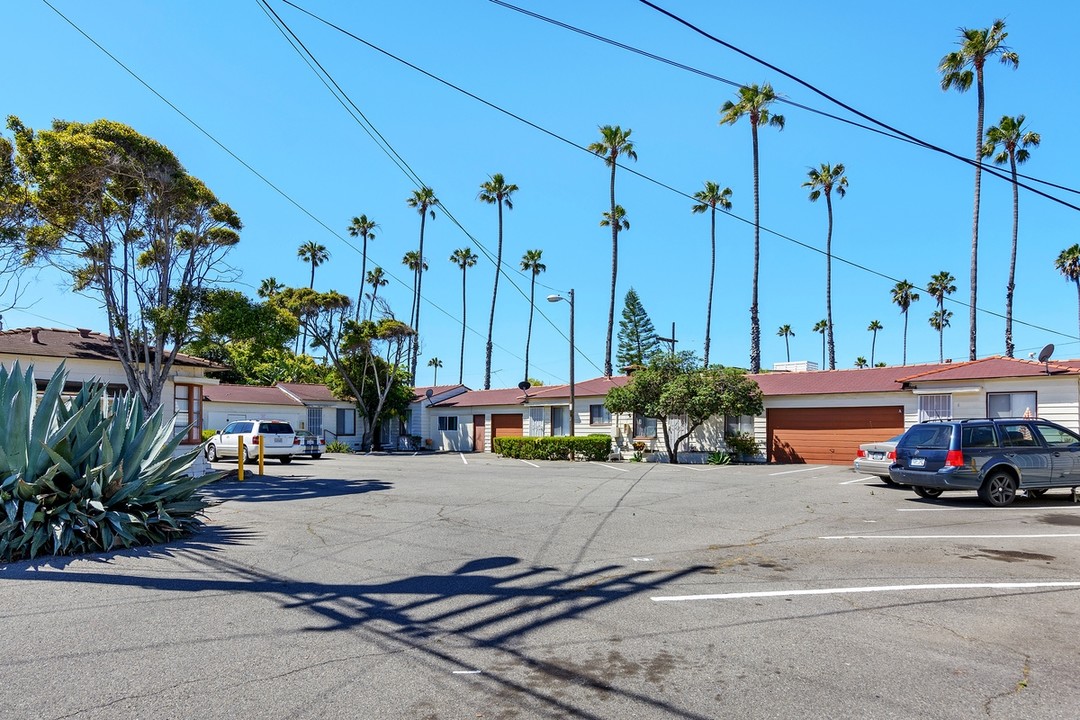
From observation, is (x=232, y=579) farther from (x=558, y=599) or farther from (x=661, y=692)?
(x=661, y=692)

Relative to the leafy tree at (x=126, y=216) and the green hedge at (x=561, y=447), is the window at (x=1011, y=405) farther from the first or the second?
the leafy tree at (x=126, y=216)

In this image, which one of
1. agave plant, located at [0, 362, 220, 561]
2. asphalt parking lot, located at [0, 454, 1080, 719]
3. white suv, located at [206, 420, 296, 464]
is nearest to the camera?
asphalt parking lot, located at [0, 454, 1080, 719]

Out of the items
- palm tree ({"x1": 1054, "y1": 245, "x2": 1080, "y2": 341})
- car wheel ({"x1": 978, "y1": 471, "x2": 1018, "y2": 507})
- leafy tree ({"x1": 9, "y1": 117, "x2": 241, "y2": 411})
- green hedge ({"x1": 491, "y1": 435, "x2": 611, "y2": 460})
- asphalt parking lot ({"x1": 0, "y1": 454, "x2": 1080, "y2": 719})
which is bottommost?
green hedge ({"x1": 491, "y1": 435, "x2": 611, "y2": 460})

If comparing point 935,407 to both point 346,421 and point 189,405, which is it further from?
point 346,421

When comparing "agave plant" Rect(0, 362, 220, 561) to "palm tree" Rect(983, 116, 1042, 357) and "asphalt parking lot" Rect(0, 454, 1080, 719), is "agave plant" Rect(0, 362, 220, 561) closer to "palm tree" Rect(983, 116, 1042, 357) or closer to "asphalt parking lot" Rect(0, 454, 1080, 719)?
"asphalt parking lot" Rect(0, 454, 1080, 719)

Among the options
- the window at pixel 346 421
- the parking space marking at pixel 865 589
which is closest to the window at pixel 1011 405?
the parking space marking at pixel 865 589

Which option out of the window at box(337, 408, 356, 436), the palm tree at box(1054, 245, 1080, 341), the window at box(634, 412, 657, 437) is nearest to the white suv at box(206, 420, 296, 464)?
the window at box(634, 412, 657, 437)

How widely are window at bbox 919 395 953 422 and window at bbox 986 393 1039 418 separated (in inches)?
42.3

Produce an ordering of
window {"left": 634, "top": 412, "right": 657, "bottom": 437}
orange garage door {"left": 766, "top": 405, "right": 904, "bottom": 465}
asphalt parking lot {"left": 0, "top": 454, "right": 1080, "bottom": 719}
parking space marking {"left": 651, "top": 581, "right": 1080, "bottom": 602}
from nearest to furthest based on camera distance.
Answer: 1. asphalt parking lot {"left": 0, "top": 454, "right": 1080, "bottom": 719}
2. parking space marking {"left": 651, "top": 581, "right": 1080, "bottom": 602}
3. orange garage door {"left": 766, "top": 405, "right": 904, "bottom": 465}
4. window {"left": 634, "top": 412, "right": 657, "bottom": 437}

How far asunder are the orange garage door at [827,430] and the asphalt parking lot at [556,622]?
13.6m

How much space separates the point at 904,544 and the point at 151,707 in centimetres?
877

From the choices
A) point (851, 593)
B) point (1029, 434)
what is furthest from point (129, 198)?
point (1029, 434)

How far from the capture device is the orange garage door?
2483 centimetres

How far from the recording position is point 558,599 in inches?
256
